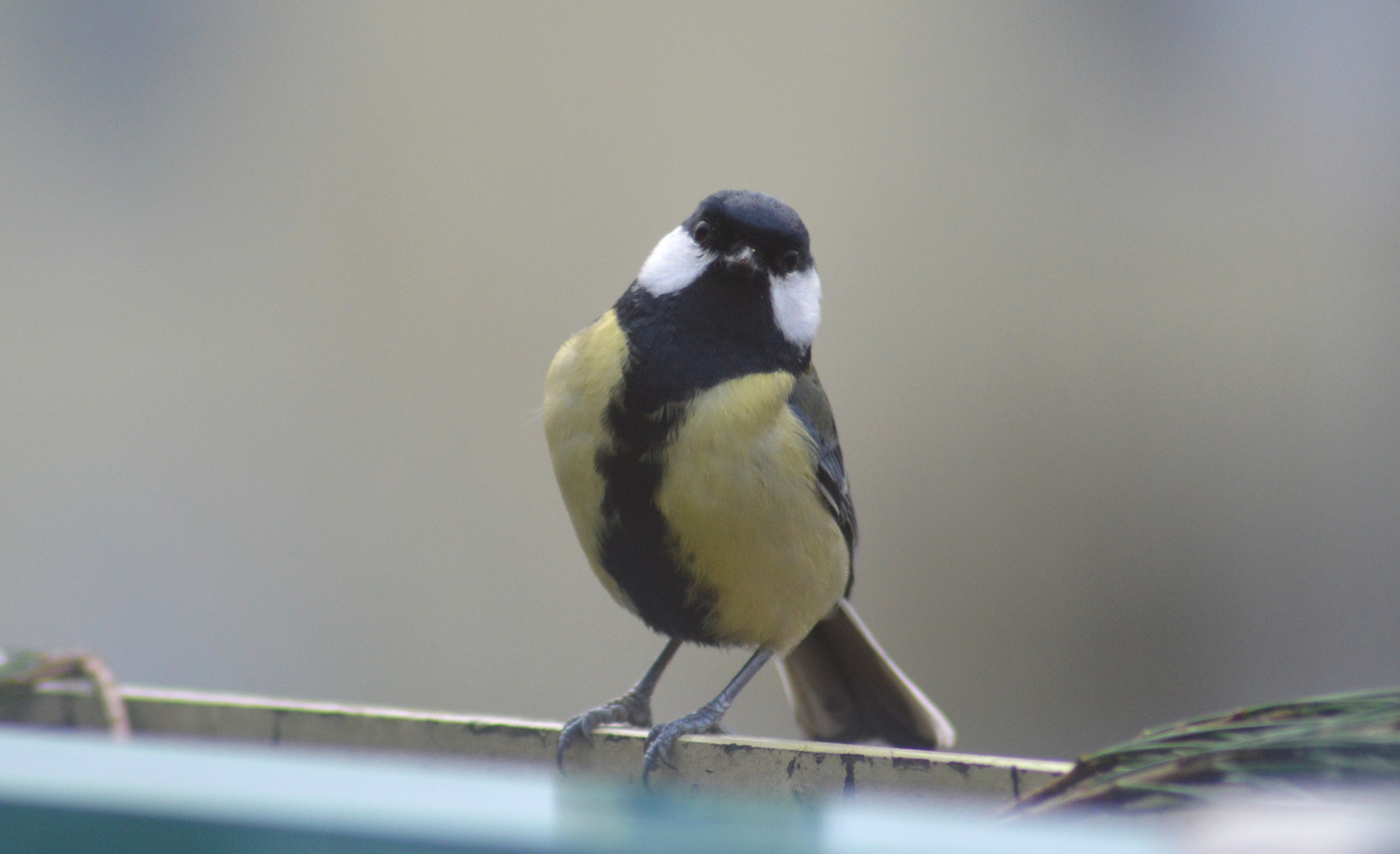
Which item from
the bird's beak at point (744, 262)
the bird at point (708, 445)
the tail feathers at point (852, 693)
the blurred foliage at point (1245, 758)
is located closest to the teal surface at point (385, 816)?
the blurred foliage at point (1245, 758)

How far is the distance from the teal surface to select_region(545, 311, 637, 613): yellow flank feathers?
0.76 metres

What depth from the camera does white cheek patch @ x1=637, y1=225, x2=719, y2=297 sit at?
128 cm

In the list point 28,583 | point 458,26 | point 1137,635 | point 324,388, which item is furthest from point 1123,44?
point 28,583

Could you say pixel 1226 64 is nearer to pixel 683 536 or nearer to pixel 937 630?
pixel 937 630

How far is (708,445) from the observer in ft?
3.91

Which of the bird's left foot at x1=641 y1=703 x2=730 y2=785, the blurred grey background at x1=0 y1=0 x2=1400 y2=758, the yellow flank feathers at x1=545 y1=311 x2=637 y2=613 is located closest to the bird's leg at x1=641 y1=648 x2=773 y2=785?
the bird's left foot at x1=641 y1=703 x2=730 y2=785

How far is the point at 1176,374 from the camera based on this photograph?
3.03 m

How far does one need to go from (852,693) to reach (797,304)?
22.2 inches

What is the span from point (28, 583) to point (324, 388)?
3.31 feet

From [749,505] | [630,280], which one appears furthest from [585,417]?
[630,280]

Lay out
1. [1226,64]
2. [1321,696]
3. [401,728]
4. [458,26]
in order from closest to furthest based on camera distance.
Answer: [1321,696]
[401,728]
[1226,64]
[458,26]

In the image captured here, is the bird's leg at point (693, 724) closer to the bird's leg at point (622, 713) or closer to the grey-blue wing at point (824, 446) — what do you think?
the bird's leg at point (622, 713)

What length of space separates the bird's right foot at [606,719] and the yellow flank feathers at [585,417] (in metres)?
0.17

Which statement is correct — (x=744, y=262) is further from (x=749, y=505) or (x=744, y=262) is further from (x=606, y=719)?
(x=606, y=719)
